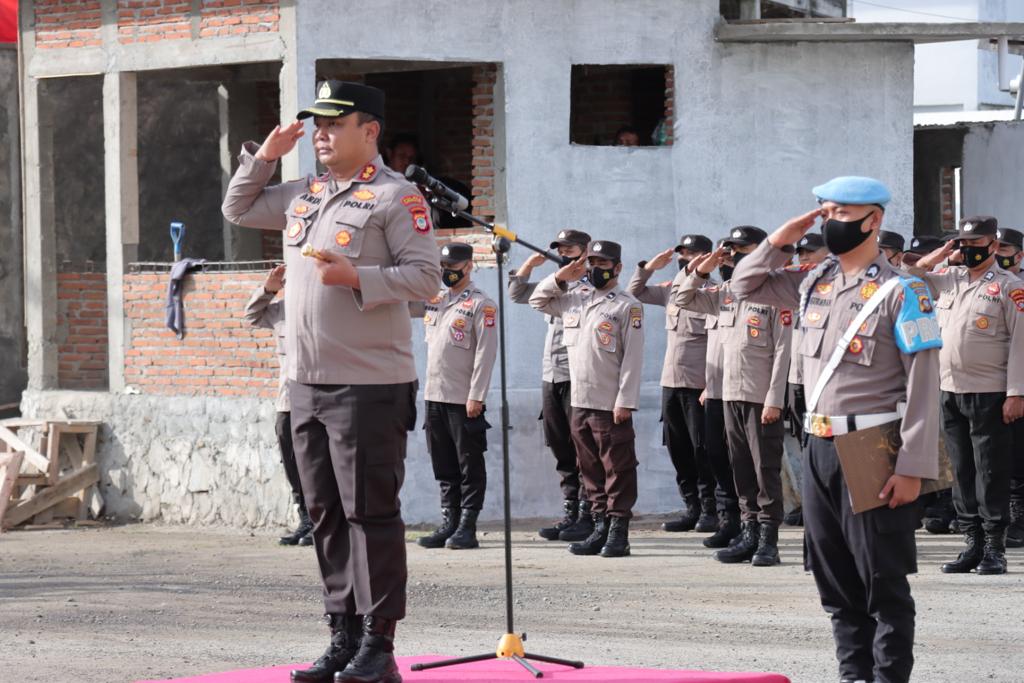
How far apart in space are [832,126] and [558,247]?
348cm

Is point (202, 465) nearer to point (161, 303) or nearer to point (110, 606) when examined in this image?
point (161, 303)

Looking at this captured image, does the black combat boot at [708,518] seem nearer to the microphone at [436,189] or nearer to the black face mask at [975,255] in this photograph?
the black face mask at [975,255]

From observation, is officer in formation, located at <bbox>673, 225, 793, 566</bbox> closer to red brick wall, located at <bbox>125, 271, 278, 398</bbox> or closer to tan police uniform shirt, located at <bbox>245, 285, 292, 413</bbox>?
tan police uniform shirt, located at <bbox>245, 285, 292, 413</bbox>

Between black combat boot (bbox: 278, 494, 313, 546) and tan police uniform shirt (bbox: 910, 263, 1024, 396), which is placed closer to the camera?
tan police uniform shirt (bbox: 910, 263, 1024, 396)

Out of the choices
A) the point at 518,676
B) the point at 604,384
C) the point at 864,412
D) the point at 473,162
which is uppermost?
the point at 473,162

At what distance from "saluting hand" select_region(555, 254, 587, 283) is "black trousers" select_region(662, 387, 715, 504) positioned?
3.98 feet

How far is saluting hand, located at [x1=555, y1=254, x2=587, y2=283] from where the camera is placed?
11125mm

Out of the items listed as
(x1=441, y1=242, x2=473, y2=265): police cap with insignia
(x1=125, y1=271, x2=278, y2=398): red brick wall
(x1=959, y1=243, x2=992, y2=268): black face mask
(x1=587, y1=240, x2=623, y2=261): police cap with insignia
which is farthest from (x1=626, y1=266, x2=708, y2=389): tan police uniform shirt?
(x1=125, y1=271, x2=278, y2=398): red brick wall

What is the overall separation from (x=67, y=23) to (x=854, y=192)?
953cm

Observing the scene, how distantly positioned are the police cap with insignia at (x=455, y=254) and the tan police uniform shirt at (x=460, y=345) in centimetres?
25

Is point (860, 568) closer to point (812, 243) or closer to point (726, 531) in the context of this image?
point (812, 243)

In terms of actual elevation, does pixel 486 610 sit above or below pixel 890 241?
below

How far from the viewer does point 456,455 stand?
38.2 feet

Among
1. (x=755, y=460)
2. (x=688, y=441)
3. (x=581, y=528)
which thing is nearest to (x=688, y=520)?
(x=688, y=441)
